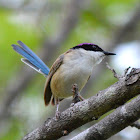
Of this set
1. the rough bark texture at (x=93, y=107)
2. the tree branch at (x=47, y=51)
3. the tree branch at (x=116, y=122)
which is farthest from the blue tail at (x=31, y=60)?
the tree branch at (x=116, y=122)

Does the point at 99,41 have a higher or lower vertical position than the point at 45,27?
lower

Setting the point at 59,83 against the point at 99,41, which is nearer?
the point at 59,83

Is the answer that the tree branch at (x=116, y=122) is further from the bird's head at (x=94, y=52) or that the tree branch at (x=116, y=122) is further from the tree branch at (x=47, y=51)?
the tree branch at (x=47, y=51)

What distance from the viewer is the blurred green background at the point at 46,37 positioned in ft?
21.0

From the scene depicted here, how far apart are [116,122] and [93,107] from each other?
26cm

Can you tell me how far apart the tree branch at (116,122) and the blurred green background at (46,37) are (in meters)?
3.02

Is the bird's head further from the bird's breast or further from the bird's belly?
the bird's belly

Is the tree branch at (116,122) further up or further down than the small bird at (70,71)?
further down

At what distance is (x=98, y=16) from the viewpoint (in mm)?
7520

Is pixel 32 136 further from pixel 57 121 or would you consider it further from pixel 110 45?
pixel 110 45

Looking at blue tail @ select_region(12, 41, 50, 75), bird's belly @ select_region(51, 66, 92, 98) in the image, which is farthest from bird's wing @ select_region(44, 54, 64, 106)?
blue tail @ select_region(12, 41, 50, 75)

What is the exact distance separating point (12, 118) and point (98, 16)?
3.04 metres

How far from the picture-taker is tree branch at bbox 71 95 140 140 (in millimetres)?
2920

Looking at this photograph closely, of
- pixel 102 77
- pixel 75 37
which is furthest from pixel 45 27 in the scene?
pixel 102 77
